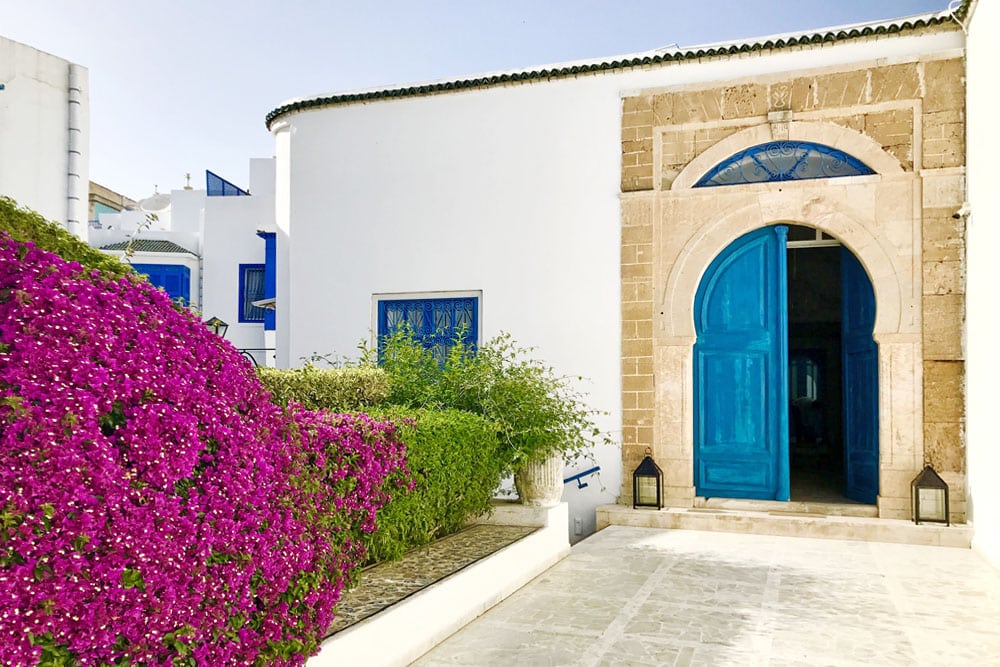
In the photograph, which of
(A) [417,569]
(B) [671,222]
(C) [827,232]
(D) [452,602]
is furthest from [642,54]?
(D) [452,602]

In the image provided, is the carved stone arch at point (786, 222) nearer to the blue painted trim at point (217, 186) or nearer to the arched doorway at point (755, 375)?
the arched doorway at point (755, 375)

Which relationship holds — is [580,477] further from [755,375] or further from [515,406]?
[755,375]

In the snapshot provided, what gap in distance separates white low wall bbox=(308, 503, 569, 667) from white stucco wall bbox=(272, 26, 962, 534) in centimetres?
180

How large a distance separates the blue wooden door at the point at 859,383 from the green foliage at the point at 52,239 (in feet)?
21.8

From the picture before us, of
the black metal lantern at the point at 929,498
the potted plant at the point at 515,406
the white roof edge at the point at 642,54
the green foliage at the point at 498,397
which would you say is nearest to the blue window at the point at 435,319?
the green foliage at the point at 498,397

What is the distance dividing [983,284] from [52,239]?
6.40m

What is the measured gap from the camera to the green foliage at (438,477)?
511 cm

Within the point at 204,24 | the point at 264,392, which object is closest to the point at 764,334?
the point at 264,392

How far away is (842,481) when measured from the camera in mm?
9758

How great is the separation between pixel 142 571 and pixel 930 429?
681 cm

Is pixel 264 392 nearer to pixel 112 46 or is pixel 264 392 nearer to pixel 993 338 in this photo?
pixel 993 338

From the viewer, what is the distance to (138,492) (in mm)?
2299

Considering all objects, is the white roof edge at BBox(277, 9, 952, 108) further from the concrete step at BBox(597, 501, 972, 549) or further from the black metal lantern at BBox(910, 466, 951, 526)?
the concrete step at BBox(597, 501, 972, 549)

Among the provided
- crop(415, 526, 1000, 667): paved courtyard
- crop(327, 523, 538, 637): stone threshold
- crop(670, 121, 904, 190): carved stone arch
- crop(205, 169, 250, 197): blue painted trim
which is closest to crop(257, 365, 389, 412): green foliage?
crop(327, 523, 538, 637): stone threshold
